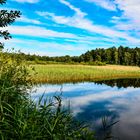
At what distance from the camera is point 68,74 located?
181 feet

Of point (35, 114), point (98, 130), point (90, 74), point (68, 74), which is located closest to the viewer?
point (35, 114)

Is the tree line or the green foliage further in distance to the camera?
the tree line

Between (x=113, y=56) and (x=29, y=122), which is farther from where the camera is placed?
(x=113, y=56)

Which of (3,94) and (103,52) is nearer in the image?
(3,94)

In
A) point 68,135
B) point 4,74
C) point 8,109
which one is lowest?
point 68,135

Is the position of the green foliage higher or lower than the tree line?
lower

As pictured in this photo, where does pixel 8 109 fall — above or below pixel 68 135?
above

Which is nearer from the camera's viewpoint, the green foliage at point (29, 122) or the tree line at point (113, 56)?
the green foliage at point (29, 122)

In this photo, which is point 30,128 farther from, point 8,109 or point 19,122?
point 8,109

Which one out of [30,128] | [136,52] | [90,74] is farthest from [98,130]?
[136,52]

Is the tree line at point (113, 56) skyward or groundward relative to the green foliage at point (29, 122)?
skyward

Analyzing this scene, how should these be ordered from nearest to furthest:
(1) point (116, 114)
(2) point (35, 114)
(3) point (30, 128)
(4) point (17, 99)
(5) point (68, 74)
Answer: (3) point (30, 128), (2) point (35, 114), (4) point (17, 99), (1) point (116, 114), (5) point (68, 74)

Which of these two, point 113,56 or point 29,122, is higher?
point 113,56

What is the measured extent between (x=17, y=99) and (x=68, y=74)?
4416cm
